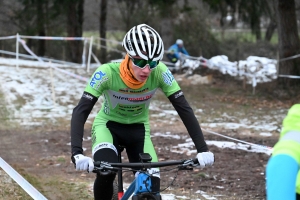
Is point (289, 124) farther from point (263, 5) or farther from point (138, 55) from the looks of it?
point (263, 5)

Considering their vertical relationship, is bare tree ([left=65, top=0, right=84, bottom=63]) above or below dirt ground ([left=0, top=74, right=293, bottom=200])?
above

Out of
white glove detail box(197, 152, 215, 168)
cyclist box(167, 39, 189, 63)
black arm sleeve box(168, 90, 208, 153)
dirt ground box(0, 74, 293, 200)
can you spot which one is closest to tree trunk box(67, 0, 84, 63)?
cyclist box(167, 39, 189, 63)

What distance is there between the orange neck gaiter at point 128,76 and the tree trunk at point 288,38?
12.5 meters

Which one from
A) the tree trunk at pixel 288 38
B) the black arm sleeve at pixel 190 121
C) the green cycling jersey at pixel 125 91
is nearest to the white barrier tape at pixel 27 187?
the green cycling jersey at pixel 125 91

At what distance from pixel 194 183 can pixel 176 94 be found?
3.21m

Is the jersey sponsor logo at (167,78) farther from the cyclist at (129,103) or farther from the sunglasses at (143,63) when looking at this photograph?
the sunglasses at (143,63)

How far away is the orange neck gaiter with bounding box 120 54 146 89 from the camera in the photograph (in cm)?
457

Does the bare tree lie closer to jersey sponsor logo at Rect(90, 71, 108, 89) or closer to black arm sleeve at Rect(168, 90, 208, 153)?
jersey sponsor logo at Rect(90, 71, 108, 89)

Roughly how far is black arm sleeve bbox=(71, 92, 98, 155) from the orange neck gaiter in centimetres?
34

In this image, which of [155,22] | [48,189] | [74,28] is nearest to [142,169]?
[48,189]

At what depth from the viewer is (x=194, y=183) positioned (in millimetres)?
7520

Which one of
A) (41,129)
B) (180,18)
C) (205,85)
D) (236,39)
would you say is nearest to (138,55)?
(41,129)

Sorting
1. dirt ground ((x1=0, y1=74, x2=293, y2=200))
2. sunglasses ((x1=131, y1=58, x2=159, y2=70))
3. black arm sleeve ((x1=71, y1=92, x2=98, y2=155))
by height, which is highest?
sunglasses ((x1=131, y1=58, x2=159, y2=70))

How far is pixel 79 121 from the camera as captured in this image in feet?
14.1
